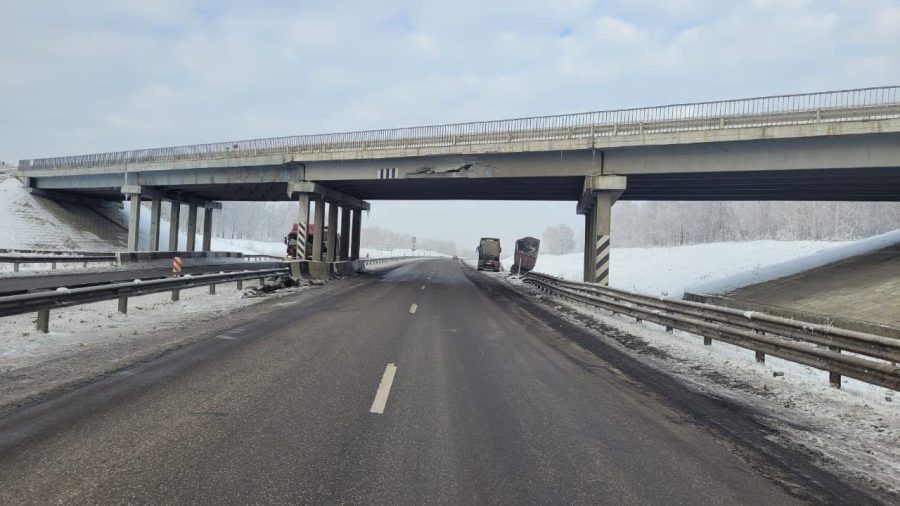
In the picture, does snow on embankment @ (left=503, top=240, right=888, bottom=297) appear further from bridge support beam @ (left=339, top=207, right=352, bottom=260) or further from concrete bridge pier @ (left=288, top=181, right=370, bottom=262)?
bridge support beam @ (left=339, top=207, right=352, bottom=260)

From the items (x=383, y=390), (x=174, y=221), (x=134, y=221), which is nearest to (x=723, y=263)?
(x=383, y=390)

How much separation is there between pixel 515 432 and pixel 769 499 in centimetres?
205

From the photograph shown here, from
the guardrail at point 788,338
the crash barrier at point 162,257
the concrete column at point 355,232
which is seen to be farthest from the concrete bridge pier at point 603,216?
the crash barrier at point 162,257

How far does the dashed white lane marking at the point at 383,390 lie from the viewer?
504cm

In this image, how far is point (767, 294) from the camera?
20.9 m

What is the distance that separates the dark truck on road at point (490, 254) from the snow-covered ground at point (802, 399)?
43732mm

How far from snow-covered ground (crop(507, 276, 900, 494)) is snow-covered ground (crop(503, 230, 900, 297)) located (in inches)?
582

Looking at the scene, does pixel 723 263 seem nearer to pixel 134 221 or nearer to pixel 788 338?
pixel 788 338

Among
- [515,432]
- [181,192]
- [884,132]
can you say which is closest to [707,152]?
[884,132]

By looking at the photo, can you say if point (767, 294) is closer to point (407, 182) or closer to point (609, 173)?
point (609, 173)

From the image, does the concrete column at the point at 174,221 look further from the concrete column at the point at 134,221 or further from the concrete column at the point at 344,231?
the concrete column at the point at 344,231

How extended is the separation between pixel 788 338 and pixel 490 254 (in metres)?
46.9

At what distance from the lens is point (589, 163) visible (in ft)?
71.2

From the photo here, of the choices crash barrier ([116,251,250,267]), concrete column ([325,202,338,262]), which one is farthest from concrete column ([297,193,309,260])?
crash barrier ([116,251,250,267])
